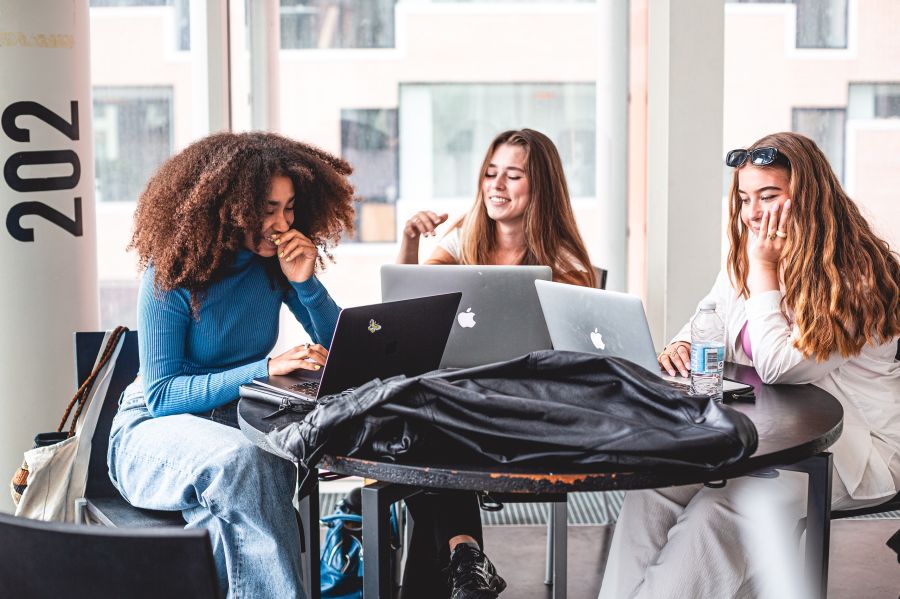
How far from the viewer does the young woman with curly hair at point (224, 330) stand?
6.13 ft

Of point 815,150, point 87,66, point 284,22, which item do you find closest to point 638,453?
point 815,150

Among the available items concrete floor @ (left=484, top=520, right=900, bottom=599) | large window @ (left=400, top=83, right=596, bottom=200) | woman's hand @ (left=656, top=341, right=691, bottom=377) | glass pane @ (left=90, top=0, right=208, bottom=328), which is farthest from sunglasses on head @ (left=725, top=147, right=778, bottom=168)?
glass pane @ (left=90, top=0, right=208, bottom=328)

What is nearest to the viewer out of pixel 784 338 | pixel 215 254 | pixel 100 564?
pixel 100 564

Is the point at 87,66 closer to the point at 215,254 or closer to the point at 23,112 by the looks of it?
the point at 23,112

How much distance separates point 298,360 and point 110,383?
60 cm

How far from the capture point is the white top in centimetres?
202

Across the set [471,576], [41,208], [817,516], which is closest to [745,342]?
[817,516]

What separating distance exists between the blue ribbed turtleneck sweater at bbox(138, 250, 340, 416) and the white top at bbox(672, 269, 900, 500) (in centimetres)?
111

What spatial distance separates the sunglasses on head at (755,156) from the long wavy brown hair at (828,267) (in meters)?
0.03

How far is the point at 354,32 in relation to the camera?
3.87 metres

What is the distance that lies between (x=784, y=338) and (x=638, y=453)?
0.82 meters

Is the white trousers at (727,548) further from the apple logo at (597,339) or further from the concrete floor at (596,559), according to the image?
the concrete floor at (596,559)

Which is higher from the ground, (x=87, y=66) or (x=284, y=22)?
(x=284, y=22)

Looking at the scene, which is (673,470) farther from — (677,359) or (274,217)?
(274,217)
